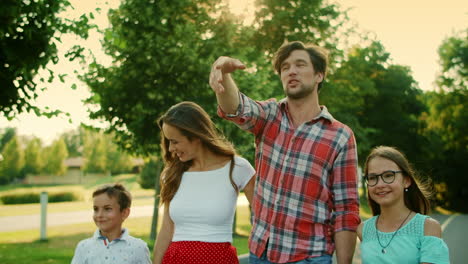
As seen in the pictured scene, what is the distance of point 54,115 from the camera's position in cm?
801

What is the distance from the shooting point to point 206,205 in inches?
128

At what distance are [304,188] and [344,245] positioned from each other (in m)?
0.40

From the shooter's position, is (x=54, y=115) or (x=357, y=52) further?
(x=357, y=52)

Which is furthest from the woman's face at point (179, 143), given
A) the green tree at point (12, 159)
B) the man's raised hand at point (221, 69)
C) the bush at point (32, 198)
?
the green tree at point (12, 159)

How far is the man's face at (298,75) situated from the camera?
310 cm

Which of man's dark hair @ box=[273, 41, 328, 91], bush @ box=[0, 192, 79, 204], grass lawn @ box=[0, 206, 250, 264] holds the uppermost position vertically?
man's dark hair @ box=[273, 41, 328, 91]

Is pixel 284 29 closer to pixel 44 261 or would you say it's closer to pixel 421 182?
pixel 44 261

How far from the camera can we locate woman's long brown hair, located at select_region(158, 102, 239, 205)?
3346 mm

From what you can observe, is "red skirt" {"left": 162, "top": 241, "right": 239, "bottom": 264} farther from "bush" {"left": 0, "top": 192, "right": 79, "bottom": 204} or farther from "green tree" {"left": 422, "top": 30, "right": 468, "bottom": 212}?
"bush" {"left": 0, "top": 192, "right": 79, "bottom": 204}

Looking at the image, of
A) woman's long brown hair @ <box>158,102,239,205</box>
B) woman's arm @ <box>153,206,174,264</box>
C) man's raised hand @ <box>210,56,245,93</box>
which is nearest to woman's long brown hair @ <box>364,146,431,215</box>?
woman's long brown hair @ <box>158,102,239,205</box>

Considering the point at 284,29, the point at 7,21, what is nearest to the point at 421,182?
the point at 7,21

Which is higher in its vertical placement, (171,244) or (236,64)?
(236,64)

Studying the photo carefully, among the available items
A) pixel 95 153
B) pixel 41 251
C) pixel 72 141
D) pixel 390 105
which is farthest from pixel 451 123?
pixel 72 141

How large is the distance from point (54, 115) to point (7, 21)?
5.91ft
